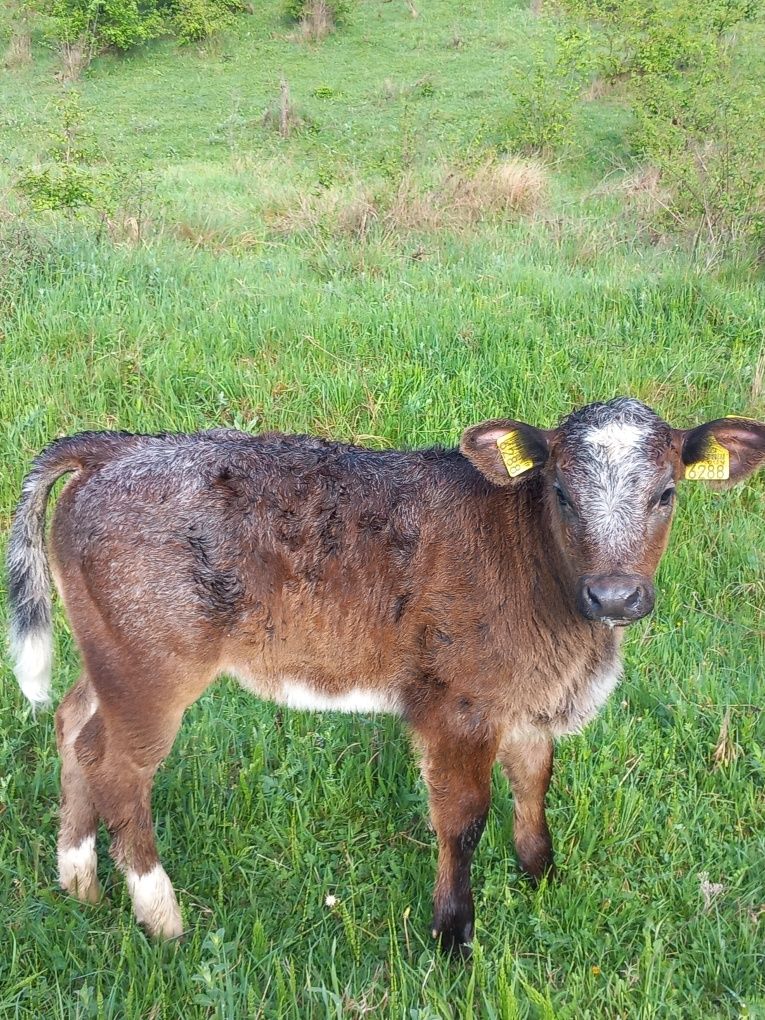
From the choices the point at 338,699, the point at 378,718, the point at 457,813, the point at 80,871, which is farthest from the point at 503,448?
the point at 80,871

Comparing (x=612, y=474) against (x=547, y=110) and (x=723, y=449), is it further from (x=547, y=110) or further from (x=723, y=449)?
(x=547, y=110)

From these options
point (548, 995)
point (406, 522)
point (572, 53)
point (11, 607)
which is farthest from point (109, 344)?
point (572, 53)

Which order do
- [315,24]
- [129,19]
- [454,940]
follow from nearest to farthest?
[454,940] → [129,19] → [315,24]

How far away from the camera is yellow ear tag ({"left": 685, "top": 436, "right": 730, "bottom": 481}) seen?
3.09 m

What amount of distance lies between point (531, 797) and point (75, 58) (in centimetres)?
2536

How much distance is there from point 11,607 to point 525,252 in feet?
22.8

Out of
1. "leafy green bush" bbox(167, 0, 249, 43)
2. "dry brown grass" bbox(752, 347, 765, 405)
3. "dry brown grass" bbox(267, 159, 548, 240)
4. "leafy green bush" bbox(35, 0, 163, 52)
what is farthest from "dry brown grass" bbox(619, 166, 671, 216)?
"leafy green bush" bbox(35, 0, 163, 52)

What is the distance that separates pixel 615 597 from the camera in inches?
103

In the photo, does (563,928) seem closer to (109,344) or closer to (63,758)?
(63,758)

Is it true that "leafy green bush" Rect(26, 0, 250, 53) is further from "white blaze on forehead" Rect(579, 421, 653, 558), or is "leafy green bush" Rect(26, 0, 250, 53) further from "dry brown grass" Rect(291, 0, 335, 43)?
"white blaze on forehead" Rect(579, 421, 653, 558)

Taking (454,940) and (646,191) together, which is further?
(646,191)

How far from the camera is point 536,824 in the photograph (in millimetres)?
3281

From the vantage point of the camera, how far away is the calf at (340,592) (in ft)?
9.51

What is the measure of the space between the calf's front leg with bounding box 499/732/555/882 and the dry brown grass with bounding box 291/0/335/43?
87.6ft
